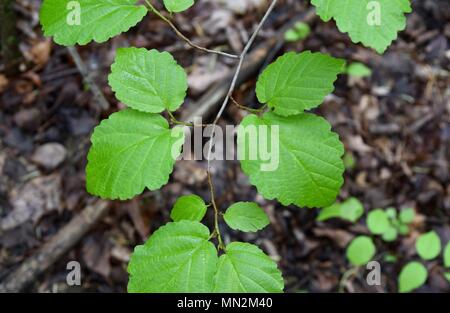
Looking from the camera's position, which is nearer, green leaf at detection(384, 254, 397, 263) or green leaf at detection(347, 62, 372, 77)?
green leaf at detection(384, 254, 397, 263)

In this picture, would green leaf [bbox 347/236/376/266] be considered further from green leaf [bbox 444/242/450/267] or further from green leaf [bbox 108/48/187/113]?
green leaf [bbox 108/48/187/113]

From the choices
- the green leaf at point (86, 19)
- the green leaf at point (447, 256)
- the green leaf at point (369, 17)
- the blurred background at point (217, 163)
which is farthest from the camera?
the green leaf at point (447, 256)

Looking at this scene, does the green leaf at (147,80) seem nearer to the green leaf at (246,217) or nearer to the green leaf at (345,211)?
the green leaf at (246,217)

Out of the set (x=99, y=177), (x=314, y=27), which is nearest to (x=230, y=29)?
(x=314, y=27)

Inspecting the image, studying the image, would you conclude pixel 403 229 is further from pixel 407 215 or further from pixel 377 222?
pixel 377 222

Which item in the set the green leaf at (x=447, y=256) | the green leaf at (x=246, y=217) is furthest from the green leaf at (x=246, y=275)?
the green leaf at (x=447, y=256)

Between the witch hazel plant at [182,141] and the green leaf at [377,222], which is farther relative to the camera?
the green leaf at [377,222]

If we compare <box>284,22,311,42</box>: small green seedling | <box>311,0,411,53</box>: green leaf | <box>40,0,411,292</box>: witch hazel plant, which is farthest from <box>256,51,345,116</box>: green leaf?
<box>284,22,311,42</box>: small green seedling
